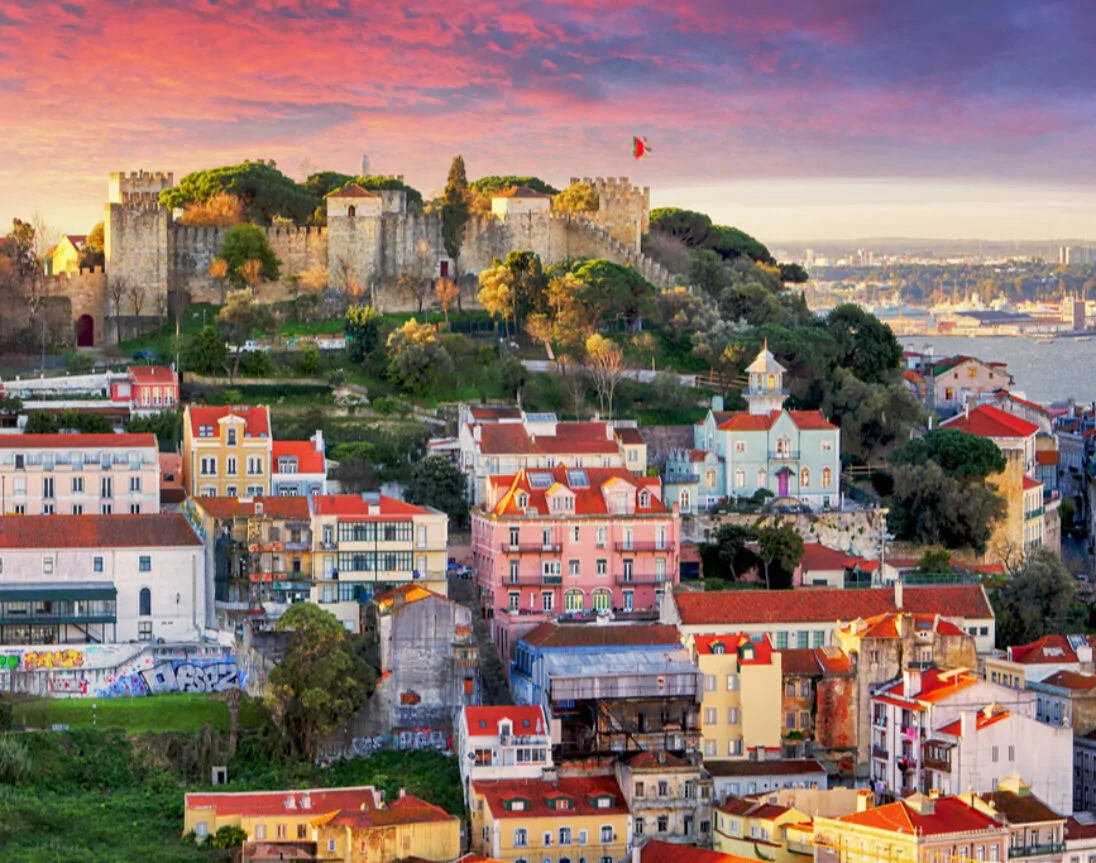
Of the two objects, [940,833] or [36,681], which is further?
[36,681]

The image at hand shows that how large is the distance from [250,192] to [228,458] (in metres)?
19.7

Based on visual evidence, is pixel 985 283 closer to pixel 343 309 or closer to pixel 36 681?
pixel 343 309

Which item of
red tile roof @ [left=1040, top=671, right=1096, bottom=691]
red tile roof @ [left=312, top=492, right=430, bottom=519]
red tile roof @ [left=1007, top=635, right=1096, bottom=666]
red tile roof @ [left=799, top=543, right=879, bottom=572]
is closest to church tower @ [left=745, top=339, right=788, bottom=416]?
red tile roof @ [left=799, top=543, right=879, bottom=572]

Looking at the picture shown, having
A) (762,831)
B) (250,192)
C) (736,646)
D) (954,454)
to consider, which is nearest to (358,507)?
(736,646)

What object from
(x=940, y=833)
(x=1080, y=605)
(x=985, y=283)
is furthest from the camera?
(x=985, y=283)

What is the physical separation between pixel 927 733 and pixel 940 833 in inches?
171

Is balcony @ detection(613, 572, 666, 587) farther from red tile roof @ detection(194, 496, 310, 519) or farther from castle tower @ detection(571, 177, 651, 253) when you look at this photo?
castle tower @ detection(571, 177, 651, 253)

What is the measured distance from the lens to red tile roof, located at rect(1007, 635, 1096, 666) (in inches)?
1740

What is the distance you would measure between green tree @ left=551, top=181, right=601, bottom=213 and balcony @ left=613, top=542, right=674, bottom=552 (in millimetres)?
23367

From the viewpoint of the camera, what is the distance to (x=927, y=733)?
40406mm

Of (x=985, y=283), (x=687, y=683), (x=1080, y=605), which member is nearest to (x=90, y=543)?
(x=687, y=683)

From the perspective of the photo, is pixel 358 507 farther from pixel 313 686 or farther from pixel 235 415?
pixel 313 686

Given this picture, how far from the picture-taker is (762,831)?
1502 inches

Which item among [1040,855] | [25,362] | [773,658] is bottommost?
[1040,855]
